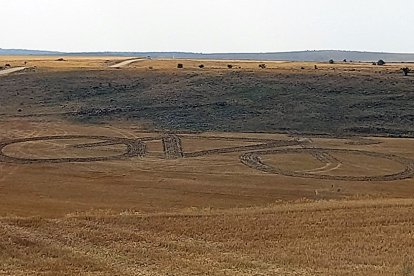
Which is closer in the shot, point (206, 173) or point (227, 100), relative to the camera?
point (206, 173)

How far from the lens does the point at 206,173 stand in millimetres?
39156

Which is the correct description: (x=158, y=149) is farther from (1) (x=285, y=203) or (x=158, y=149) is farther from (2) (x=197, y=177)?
(1) (x=285, y=203)

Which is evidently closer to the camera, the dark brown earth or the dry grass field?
the dry grass field

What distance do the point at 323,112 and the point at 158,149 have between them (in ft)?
74.6

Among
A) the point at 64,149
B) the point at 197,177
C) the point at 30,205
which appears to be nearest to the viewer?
the point at 30,205

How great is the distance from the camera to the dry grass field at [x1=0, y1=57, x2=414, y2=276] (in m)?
21.7

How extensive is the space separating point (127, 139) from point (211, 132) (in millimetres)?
8213

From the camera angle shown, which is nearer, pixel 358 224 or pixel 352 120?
pixel 358 224

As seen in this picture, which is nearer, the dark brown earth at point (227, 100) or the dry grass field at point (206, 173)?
the dry grass field at point (206, 173)

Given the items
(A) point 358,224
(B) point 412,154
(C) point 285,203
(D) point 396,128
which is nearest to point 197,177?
(C) point 285,203

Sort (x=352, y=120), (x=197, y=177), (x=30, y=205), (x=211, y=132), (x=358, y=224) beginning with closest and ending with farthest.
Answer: (x=358, y=224) < (x=30, y=205) < (x=197, y=177) < (x=211, y=132) < (x=352, y=120)

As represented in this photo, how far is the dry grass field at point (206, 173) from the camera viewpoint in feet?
71.3

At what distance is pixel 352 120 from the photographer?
6097 cm

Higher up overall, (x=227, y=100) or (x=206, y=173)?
(x=227, y=100)
